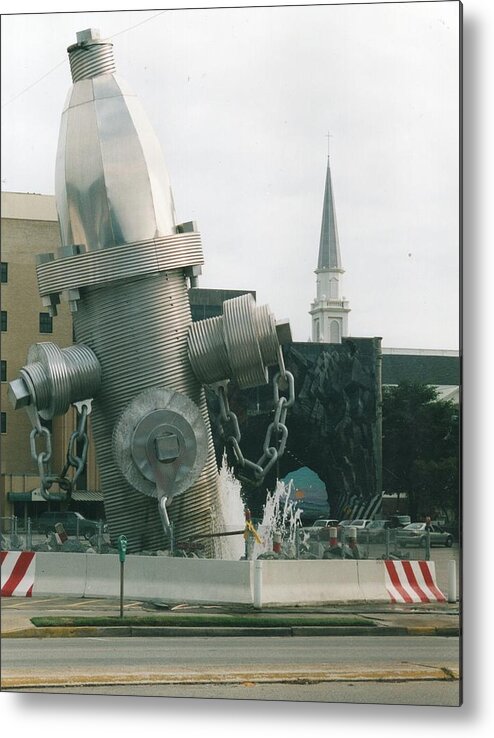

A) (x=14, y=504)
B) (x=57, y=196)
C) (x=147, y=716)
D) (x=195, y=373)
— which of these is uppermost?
(x=57, y=196)

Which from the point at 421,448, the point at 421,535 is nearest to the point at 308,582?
the point at 421,535

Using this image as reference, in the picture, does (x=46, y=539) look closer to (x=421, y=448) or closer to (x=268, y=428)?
(x=268, y=428)

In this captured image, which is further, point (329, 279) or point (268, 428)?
point (268, 428)

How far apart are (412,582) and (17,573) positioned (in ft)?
11.9

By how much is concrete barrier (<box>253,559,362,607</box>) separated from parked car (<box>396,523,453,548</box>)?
0.69 metres

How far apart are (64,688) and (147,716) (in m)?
0.67

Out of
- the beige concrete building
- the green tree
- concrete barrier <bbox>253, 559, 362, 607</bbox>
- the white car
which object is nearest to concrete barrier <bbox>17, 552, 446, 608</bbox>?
concrete barrier <bbox>253, 559, 362, 607</bbox>

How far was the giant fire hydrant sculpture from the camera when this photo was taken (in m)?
15.3

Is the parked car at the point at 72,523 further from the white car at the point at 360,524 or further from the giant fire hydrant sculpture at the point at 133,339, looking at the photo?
the white car at the point at 360,524

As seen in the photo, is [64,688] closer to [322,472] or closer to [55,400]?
[55,400]

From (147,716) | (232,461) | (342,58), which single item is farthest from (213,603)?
(342,58)

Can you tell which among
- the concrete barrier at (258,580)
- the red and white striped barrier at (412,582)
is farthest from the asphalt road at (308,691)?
the concrete barrier at (258,580)

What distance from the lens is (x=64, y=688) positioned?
13.2m

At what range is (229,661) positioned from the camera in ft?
44.8
